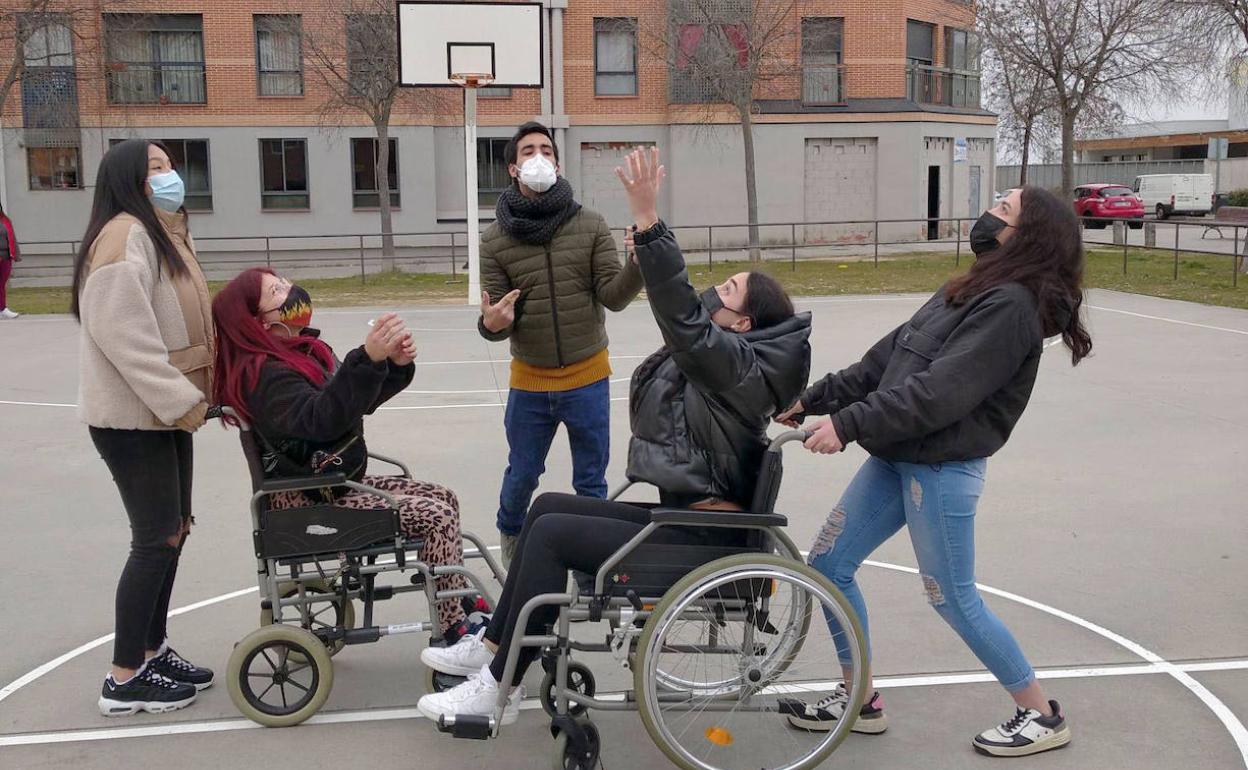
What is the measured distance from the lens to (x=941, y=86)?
126ft

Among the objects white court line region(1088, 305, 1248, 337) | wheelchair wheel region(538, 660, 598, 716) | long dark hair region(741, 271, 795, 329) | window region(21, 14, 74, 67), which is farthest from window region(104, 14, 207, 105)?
long dark hair region(741, 271, 795, 329)

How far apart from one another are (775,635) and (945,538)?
24.8 inches

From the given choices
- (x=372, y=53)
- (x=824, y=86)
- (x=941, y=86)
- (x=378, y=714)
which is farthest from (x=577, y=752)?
(x=941, y=86)

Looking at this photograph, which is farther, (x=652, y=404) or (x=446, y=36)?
(x=446, y=36)

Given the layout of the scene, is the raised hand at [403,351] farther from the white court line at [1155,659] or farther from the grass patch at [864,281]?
the grass patch at [864,281]

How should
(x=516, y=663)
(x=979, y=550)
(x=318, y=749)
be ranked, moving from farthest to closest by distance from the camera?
(x=979, y=550), (x=318, y=749), (x=516, y=663)

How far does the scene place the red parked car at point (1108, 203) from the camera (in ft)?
144

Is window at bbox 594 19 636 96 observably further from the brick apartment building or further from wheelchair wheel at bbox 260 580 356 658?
wheelchair wheel at bbox 260 580 356 658

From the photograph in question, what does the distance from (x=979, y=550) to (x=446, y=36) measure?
1405 centimetres

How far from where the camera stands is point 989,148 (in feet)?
133

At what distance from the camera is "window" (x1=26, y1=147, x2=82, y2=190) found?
1308 inches

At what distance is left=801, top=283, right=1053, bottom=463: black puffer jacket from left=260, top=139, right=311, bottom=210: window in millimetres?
32084

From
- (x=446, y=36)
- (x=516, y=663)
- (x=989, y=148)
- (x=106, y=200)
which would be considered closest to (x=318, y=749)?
(x=516, y=663)

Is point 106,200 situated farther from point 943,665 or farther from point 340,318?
point 340,318
